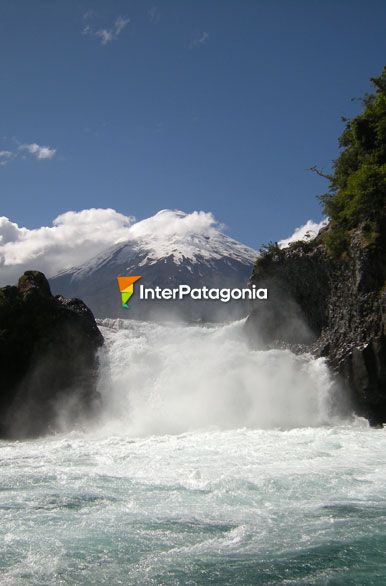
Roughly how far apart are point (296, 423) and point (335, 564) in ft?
64.9

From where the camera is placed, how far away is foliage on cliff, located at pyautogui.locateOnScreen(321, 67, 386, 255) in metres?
30.5

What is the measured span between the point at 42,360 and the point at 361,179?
24878 millimetres

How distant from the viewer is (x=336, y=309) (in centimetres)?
3250

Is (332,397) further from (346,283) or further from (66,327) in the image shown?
(66,327)

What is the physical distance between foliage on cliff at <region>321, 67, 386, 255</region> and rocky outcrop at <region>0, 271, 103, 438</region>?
19189mm

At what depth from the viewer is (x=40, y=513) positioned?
1290 centimetres

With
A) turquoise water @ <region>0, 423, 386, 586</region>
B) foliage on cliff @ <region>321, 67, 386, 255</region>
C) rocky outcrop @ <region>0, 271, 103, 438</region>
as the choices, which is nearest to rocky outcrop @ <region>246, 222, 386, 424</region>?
foliage on cliff @ <region>321, 67, 386, 255</region>

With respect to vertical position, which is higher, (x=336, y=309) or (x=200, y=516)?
(x=336, y=309)

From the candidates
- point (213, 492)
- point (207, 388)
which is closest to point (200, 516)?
point (213, 492)

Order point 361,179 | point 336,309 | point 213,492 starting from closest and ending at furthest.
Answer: point 213,492
point 361,179
point 336,309

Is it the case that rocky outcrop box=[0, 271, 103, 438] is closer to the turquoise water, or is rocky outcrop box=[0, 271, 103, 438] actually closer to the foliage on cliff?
the turquoise water

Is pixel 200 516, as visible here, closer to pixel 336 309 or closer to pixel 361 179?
pixel 336 309

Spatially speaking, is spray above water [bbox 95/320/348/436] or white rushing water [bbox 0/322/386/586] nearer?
white rushing water [bbox 0/322/386/586]

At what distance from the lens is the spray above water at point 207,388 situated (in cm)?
2995
